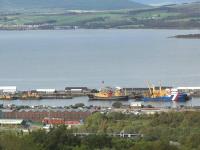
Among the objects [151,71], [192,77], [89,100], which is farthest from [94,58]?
[89,100]

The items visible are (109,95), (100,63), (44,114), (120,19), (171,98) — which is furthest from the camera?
(120,19)

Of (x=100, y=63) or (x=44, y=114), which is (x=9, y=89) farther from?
(x=100, y=63)

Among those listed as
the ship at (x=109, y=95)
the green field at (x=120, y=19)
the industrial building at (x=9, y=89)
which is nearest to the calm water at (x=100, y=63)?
the industrial building at (x=9, y=89)

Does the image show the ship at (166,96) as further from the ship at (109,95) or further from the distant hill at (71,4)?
the distant hill at (71,4)

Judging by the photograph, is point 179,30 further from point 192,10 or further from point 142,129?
point 142,129

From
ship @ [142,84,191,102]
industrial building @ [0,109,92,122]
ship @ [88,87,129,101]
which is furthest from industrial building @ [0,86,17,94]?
industrial building @ [0,109,92,122]

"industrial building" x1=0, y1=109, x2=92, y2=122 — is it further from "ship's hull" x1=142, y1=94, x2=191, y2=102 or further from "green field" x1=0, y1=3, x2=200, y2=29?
"green field" x1=0, y1=3, x2=200, y2=29

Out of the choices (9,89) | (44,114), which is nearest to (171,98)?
(9,89)
